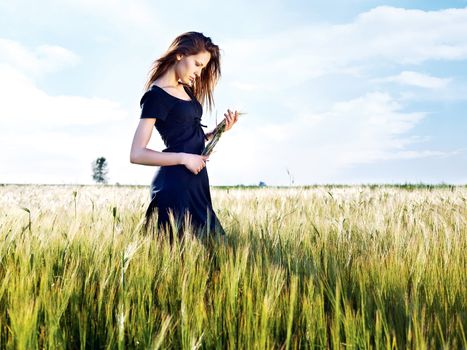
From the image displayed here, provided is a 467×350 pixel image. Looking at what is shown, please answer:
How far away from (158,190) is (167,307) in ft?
4.63

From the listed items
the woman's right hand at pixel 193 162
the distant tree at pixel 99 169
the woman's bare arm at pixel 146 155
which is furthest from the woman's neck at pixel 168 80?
the distant tree at pixel 99 169

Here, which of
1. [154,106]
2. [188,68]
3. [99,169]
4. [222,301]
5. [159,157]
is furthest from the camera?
[99,169]

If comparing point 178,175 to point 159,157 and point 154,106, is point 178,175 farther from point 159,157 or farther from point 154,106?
point 154,106

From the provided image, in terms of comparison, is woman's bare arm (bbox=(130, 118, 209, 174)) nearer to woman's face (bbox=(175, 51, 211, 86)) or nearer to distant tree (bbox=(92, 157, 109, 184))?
woman's face (bbox=(175, 51, 211, 86))

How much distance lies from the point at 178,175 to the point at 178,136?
0.85 ft

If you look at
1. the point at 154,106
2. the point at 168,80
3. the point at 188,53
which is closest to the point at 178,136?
the point at 154,106

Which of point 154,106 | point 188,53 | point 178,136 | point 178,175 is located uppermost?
point 188,53

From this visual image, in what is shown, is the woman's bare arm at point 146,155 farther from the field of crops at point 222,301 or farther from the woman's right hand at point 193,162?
the field of crops at point 222,301

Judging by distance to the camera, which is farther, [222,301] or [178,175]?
[178,175]

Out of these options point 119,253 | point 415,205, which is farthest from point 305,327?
point 415,205

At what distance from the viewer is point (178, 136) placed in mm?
2949

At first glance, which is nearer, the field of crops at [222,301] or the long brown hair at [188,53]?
the field of crops at [222,301]

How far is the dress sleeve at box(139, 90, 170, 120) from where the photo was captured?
2.83m

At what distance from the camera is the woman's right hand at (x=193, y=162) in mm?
2721
